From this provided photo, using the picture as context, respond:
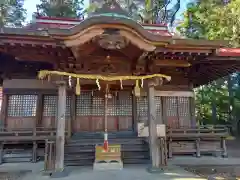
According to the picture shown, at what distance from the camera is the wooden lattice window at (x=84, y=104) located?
780 centimetres

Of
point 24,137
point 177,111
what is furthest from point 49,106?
point 177,111

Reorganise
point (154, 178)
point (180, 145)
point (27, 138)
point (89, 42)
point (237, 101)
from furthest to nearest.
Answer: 1. point (237, 101)
2. point (180, 145)
3. point (27, 138)
4. point (89, 42)
5. point (154, 178)

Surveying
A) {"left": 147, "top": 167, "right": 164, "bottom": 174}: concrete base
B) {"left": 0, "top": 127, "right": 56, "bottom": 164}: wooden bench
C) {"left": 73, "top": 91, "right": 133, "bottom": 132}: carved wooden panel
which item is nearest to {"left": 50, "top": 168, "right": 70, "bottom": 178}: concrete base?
{"left": 0, "top": 127, "right": 56, "bottom": 164}: wooden bench

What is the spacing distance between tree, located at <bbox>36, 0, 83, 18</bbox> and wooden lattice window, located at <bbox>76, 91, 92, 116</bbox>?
1400cm

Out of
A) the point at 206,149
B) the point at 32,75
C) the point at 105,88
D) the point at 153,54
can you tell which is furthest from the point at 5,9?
the point at 206,149

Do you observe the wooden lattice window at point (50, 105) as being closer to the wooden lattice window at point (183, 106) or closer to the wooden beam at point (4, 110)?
the wooden beam at point (4, 110)

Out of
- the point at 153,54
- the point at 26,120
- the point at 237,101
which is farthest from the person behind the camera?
the point at 237,101

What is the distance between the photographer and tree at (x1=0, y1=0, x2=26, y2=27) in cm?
1973

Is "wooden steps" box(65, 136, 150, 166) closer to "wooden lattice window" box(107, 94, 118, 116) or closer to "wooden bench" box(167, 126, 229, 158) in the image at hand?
"wooden lattice window" box(107, 94, 118, 116)

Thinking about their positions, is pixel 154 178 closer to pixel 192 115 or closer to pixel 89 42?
pixel 89 42

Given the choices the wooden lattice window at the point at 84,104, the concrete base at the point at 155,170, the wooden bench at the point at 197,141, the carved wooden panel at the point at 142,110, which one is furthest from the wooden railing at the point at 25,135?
the wooden bench at the point at 197,141

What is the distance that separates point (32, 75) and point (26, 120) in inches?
64.1

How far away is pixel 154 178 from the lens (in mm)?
4930

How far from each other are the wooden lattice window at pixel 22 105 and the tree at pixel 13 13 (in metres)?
15.1
